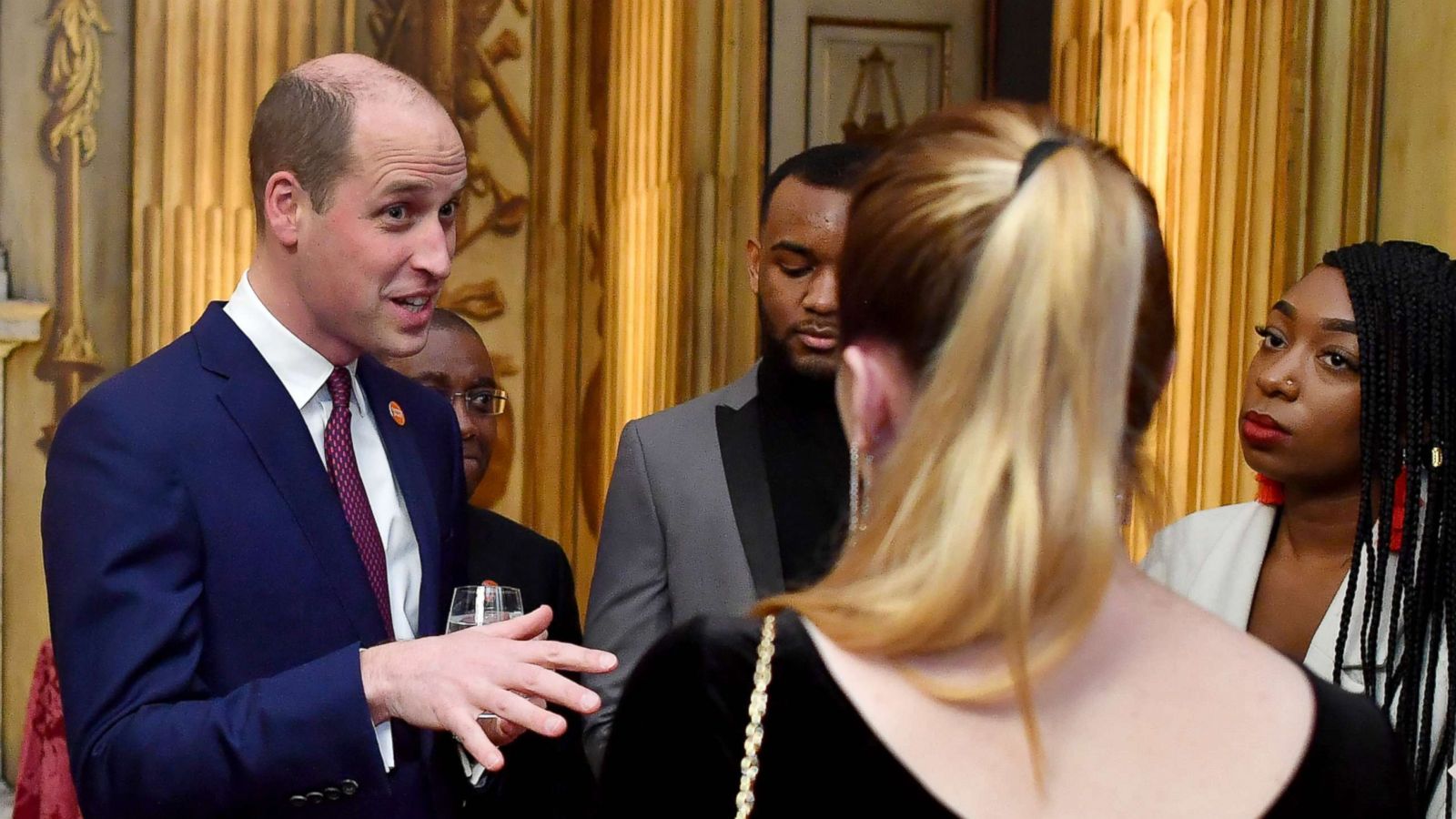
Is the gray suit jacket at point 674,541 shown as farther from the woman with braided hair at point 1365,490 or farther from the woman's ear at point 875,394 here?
the woman's ear at point 875,394

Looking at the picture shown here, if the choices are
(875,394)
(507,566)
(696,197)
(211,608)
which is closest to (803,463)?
→ (507,566)

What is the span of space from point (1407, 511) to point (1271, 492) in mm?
222

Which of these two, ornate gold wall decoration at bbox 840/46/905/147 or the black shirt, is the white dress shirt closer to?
the black shirt

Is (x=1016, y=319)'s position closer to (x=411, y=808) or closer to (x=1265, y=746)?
(x=1265, y=746)

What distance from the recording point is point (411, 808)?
1943mm

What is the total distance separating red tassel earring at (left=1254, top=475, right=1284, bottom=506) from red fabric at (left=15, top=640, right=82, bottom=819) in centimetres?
196

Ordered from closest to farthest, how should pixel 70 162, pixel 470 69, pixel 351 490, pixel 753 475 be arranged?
pixel 351 490
pixel 753 475
pixel 70 162
pixel 470 69

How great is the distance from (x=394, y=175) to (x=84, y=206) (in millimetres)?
2874

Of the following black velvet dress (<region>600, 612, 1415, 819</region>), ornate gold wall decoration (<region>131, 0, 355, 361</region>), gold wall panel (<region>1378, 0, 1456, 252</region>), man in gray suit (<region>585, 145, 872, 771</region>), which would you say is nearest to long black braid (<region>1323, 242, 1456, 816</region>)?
gold wall panel (<region>1378, 0, 1456, 252</region>)

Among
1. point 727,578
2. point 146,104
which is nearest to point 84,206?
point 146,104

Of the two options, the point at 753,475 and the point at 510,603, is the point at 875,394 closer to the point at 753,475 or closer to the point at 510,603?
the point at 510,603

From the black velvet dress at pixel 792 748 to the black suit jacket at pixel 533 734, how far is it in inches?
33.5

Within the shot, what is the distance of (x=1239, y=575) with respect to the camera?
90.9 inches

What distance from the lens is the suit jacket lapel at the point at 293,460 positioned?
1.90 meters
